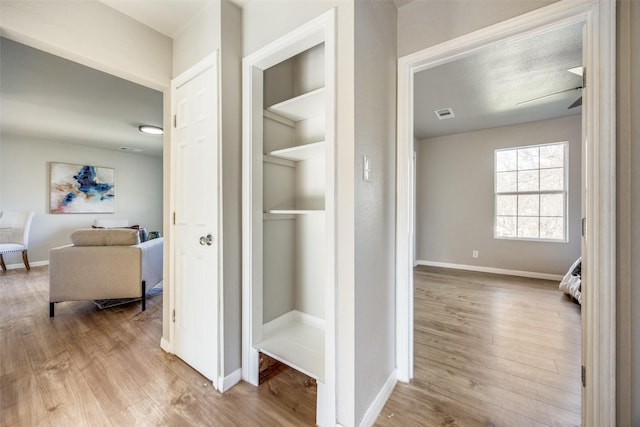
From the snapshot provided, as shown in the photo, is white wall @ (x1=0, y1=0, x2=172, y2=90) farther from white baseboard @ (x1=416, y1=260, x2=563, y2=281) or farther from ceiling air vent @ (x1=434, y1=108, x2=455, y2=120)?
white baseboard @ (x1=416, y1=260, x2=563, y2=281)

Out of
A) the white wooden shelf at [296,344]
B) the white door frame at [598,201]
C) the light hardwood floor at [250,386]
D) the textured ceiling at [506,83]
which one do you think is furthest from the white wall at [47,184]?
the white door frame at [598,201]

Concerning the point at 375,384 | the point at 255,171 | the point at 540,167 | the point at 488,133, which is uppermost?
the point at 488,133

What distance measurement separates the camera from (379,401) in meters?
1.49

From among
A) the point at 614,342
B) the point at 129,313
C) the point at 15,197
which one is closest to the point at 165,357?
the point at 129,313

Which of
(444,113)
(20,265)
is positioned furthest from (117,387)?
(20,265)

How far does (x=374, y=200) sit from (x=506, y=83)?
9.10 feet

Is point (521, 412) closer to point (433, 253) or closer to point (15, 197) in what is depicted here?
point (433, 253)

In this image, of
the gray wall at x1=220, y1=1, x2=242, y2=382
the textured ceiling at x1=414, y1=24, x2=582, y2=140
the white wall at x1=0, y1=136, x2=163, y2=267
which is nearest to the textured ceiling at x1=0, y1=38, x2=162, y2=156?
the white wall at x1=0, y1=136, x2=163, y2=267

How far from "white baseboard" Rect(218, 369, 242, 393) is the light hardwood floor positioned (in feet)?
0.14

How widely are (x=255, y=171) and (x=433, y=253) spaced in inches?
181

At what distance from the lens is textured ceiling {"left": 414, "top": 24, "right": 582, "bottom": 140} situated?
2.35 meters

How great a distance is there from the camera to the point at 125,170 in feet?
20.0

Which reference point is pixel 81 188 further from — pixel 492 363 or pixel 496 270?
pixel 496 270

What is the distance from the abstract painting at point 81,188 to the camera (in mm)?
5160
